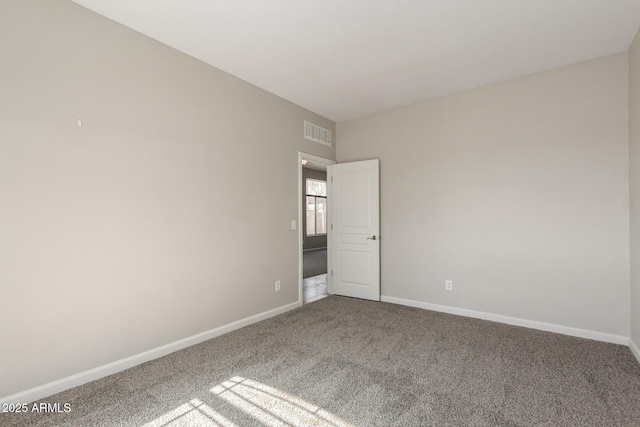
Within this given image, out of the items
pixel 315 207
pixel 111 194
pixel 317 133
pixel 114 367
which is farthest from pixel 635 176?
pixel 315 207

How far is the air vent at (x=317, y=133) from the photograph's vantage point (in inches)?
174

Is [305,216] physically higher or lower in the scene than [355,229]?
higher

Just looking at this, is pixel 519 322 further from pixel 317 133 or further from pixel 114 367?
pixel 114 367

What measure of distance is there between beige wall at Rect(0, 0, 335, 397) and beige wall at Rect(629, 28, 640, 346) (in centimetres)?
359

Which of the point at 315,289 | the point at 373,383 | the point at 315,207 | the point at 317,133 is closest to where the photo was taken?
the point at 373,383

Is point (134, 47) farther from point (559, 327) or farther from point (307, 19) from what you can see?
point (559, 327)

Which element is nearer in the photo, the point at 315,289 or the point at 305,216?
the point at 315,289

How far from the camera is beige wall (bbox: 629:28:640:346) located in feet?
8.57

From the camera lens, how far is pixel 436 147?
4027mm

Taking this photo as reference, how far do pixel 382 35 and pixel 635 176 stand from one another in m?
2.51

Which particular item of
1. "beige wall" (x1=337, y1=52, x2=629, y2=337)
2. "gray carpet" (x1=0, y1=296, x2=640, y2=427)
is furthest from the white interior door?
"gray carpet" (x1=0, y1=296, x2=640, y2=427)

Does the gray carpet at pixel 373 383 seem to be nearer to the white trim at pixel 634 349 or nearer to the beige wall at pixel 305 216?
the white trim at pixel 634 349

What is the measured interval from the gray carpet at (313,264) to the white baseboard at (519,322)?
2.19m

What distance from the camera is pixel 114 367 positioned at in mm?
2412
